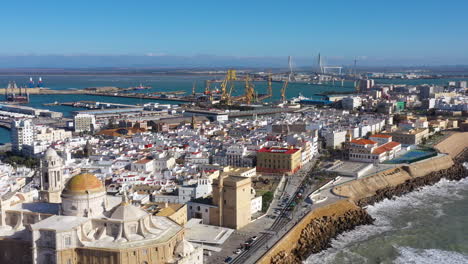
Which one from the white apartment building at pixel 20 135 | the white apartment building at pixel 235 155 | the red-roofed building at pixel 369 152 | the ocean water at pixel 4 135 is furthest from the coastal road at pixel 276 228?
the ocean water at pixel 4 135

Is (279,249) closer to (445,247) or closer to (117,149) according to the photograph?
(445,247)

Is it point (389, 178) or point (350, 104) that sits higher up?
point (350, 104)

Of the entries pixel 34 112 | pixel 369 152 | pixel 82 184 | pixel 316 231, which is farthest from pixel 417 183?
pixel 34 112

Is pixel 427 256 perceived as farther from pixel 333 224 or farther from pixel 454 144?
pixel 454 144

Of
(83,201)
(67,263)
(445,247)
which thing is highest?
(83,201)

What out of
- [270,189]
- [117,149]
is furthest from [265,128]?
[270,189]
